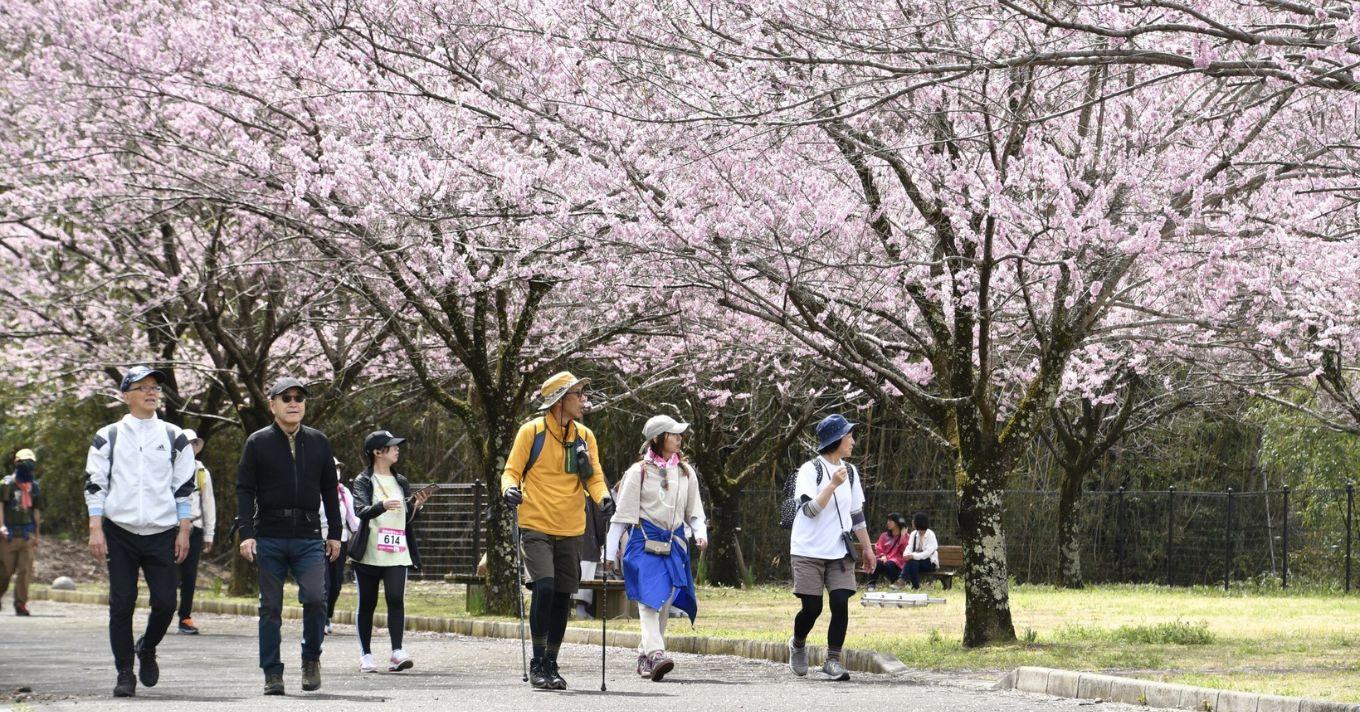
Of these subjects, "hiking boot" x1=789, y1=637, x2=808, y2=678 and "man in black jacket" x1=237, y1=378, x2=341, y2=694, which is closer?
"man in black jacket" x1=237, y1=378, x2=341, y2=694

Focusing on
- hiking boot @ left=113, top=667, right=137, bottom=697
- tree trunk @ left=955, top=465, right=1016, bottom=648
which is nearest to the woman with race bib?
hiking boot @ left=113, top=667, right=137, bottom=697

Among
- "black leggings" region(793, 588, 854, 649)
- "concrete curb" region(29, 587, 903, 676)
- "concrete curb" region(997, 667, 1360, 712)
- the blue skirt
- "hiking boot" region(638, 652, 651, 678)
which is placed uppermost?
the blue skirt

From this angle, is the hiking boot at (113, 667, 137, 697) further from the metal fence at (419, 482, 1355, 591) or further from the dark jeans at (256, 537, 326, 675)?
the metal fence at (419, 482, 1355, 591)

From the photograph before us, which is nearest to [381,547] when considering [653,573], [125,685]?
[653,573]

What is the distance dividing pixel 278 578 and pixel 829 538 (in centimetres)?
370

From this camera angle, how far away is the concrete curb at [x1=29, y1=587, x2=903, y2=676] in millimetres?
12305

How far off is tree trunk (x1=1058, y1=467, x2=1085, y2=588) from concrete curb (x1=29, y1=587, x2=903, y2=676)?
38.0 ft

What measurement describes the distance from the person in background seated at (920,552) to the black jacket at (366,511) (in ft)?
43.0

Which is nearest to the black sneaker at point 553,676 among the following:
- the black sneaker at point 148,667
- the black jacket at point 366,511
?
the black jacket at point 366,511

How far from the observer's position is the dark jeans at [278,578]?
10.1 meters

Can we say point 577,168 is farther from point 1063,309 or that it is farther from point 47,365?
point 47,365

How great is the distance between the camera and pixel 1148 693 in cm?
966

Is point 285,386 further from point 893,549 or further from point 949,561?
point 949,561

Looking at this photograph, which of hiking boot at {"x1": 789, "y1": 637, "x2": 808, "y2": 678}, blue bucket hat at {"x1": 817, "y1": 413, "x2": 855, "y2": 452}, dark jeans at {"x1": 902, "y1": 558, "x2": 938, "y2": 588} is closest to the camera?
blue bucket hat at {"x1": 817, "y1": 413, "x2": 855, "y2": 452}
